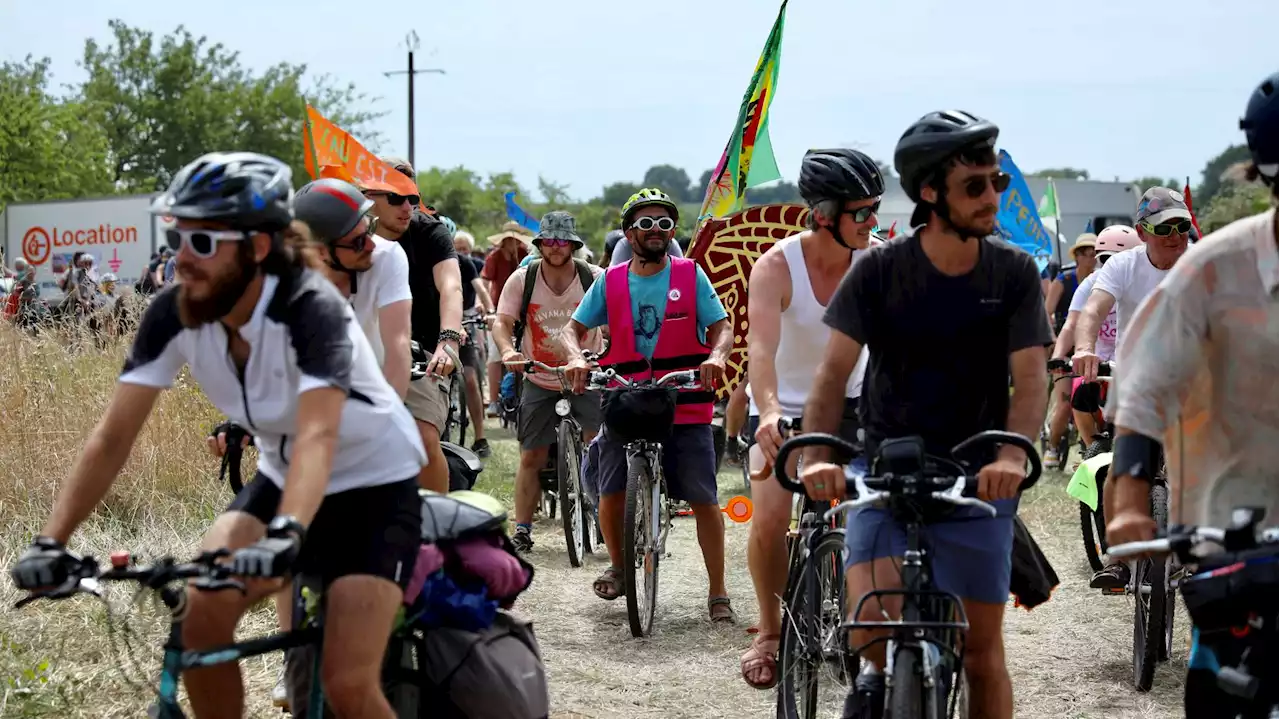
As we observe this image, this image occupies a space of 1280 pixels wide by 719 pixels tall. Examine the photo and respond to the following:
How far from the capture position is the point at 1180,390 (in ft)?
11.2

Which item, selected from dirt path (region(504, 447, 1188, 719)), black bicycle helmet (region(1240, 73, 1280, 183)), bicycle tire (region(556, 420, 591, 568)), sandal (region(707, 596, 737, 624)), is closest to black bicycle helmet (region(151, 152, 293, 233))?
black bicycle helmet (region(1240, 73, 1280, 183))

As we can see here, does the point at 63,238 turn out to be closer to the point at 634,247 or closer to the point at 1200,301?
the point at 634,247

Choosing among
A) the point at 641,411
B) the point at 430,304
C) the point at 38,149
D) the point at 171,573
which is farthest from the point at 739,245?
the point at 38,149

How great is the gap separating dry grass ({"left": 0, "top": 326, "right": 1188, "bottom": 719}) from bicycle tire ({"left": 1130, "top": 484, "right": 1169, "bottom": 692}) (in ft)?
0.28

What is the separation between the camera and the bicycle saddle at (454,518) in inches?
170

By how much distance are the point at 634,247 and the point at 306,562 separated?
4.45 metres

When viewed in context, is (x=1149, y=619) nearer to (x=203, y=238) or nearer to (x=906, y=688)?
(x=906, y=688)

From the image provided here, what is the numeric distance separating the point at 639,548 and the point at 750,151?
14.1ft

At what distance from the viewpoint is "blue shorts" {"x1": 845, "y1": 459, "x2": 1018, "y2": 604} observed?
421 centimetres

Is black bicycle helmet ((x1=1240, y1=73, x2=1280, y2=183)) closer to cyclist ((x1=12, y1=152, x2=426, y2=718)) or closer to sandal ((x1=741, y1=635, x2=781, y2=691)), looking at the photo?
cyclist ((x1=12, y1=152, x2=426, y2=718))

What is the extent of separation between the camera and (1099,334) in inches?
401

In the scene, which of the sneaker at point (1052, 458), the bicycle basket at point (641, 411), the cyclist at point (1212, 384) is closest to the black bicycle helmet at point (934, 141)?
the cyclist at point (1212, 384)

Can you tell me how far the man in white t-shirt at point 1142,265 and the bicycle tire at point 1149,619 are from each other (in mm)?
1609

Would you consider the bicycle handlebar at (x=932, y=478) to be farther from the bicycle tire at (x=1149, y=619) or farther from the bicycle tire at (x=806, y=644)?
the bicycle tire at (x=1149, y=619)
